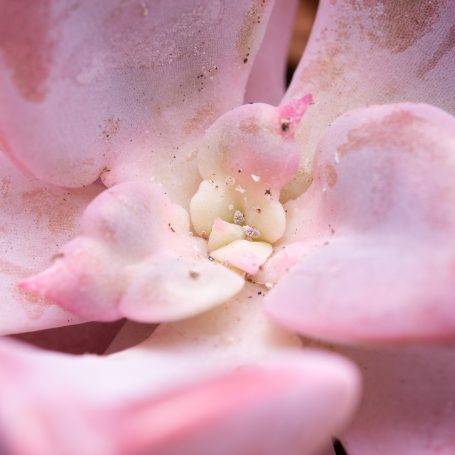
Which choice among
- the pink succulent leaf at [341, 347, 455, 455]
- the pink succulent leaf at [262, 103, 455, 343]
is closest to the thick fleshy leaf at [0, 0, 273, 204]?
the pink succulent leaf at [262, 103, 455, 343]

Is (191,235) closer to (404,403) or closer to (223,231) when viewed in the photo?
(223,231)

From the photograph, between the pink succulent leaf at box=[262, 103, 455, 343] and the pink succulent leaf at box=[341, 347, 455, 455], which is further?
the pink succulent leaf at box=[341, 347, 455, 455]

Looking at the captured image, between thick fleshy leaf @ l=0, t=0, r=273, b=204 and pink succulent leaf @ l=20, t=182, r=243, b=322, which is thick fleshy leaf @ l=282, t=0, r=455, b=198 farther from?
pink succulent leaf @ l=20, t=182, r=243, b=322

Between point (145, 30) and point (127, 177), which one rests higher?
point (145, 30)

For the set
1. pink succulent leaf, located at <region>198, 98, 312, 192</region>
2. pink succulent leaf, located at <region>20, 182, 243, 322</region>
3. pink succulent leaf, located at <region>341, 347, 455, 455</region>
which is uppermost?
pink succulent leaf, located at <region>198, 98, 312, 192</region>

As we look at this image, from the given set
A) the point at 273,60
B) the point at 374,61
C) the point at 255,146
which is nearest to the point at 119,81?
the point at 255,146

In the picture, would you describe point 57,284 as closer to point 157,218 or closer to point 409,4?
point 157,218

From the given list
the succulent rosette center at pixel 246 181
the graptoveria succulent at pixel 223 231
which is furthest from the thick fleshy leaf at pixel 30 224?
the succulent rosette center at pixel 246 181

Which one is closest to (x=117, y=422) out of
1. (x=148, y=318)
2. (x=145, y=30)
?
(x=148, y=318)

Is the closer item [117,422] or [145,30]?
[117,422]
